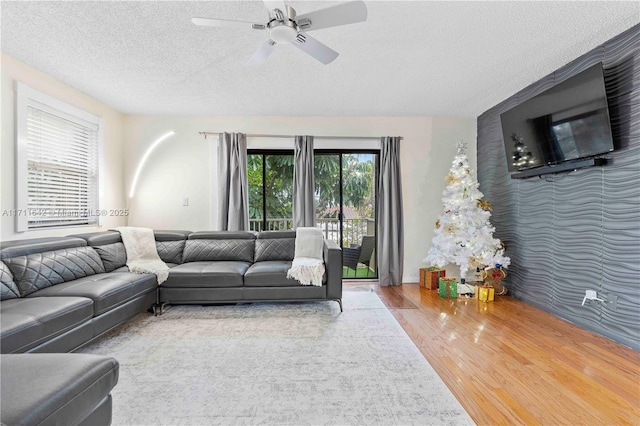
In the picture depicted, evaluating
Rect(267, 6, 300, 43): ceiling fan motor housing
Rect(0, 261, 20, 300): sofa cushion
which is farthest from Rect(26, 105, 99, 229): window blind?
Rect(267, 6, 300, 43): ceiling fan motor housing

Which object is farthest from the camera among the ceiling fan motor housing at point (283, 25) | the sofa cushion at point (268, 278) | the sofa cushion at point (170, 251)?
the sofa cushion at point (170, 251)

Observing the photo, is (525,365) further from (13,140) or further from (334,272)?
(13,140)

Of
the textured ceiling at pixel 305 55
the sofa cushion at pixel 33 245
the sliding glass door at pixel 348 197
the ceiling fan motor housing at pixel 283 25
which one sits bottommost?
the sofa cushion at pixel 33 245

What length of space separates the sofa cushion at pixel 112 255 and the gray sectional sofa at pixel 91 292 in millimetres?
11

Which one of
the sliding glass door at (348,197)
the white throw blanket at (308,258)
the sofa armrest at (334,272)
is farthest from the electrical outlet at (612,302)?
the sliding glass door at (348,197)

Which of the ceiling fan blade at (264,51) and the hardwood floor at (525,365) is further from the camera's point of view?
the ceiling fan blade at (264,51)

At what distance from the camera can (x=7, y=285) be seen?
2207 millimetres

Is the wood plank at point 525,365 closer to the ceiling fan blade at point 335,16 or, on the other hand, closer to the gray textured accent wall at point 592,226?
the gray textured accent wall at point 592,226

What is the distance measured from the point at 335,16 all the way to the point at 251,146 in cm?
300

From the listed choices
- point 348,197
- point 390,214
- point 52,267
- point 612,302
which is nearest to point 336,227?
point 348,197

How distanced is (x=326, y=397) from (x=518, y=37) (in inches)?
124

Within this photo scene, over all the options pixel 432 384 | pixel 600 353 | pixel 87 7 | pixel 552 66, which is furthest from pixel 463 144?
pixel 87 7

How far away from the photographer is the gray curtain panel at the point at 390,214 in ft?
14.6

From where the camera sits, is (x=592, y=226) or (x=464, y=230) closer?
(x=592, y=226)
